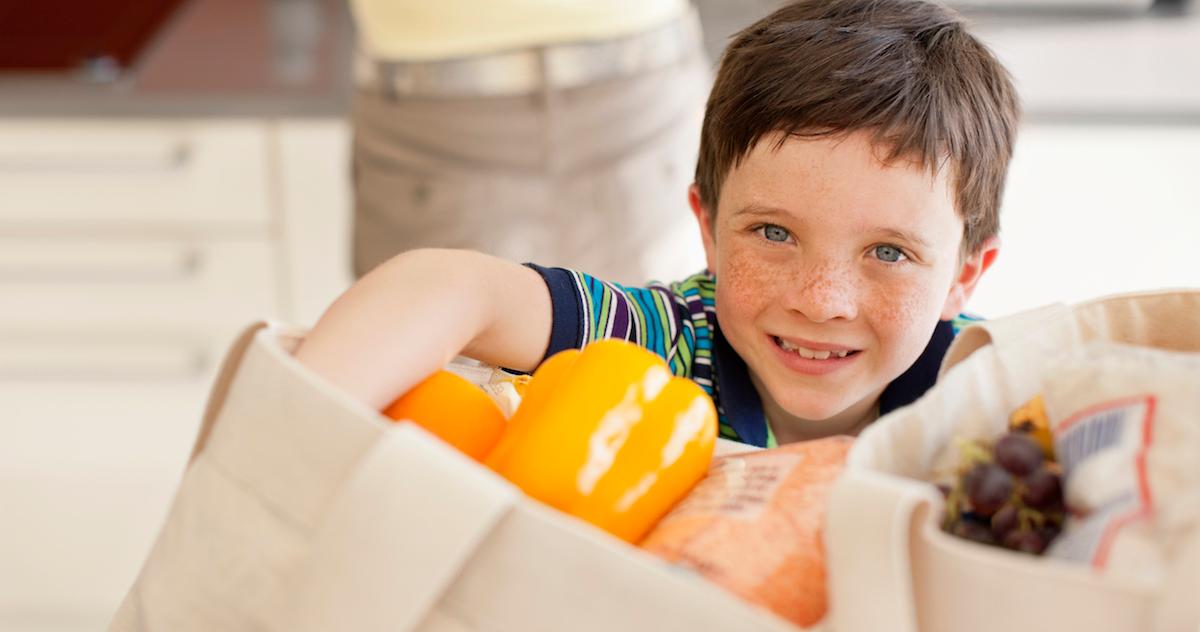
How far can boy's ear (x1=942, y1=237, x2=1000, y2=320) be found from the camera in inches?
35.9

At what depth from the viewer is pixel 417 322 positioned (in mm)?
590

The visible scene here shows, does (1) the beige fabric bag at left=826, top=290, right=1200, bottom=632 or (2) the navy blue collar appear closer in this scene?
(1) the beige fabric bag at left=826, top=290, right=1200, bottom=632

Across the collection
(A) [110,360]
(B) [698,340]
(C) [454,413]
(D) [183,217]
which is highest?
(C) [454,413]

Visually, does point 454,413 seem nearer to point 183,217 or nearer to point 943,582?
point 943,582

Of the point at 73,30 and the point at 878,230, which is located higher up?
the point at 878,230

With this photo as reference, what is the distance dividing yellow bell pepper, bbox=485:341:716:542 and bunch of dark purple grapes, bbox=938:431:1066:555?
0.40ft

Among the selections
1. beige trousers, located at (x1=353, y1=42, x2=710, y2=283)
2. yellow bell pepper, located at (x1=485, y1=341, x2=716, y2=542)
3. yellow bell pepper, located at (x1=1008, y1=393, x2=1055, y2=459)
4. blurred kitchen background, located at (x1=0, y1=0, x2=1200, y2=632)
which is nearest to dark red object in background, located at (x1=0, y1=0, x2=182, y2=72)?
blurred kitchen background, located at (x1=0, y1=0, x2=1200, y2=632)

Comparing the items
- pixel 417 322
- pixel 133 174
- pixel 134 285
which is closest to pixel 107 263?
pixel 134 285

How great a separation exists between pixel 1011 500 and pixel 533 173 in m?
1.05

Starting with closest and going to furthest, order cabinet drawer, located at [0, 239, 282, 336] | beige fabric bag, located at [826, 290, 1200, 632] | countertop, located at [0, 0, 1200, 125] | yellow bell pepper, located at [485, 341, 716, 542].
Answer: beige fabric bag, located at [826, 290, 1200, 632] < yellow bell pepper, located at [485, 341, 716, 542] < countertop, located at [0, 0, 1200, 125] < cabinet drawer, located at [0, 239, 282, 336]

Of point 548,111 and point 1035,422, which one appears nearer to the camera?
point 1035,422

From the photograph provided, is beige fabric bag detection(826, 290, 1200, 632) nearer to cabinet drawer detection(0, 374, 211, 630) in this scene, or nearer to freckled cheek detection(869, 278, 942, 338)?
freckled cheek detection(869, 278, 942, 338)

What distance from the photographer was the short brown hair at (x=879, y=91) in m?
0.80

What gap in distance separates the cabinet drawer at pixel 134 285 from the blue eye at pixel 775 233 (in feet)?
4.24
